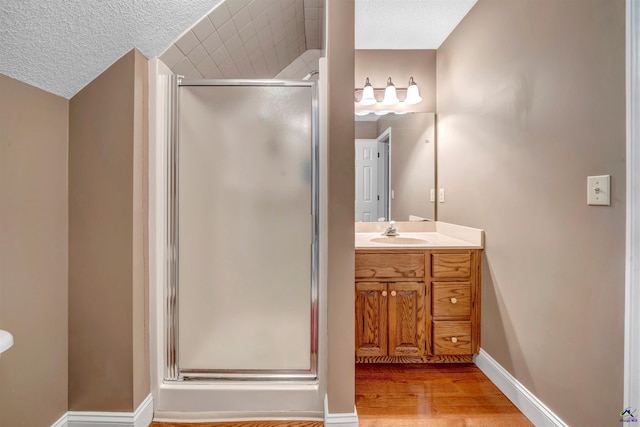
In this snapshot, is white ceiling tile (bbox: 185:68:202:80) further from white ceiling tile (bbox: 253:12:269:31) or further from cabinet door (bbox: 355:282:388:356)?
cabinet door (bbox: 355:282:388:356)

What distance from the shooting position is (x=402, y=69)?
277 centimetres

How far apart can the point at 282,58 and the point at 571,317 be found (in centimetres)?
279

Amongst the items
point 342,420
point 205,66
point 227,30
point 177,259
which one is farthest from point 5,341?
point 227,30

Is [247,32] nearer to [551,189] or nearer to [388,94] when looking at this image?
[388,94]

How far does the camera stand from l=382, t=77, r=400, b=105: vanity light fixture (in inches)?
105

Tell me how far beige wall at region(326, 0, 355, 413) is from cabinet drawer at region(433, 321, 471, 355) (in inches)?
34.5

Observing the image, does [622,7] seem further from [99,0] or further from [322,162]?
[99,0]

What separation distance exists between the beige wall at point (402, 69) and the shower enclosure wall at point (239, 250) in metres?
1.28

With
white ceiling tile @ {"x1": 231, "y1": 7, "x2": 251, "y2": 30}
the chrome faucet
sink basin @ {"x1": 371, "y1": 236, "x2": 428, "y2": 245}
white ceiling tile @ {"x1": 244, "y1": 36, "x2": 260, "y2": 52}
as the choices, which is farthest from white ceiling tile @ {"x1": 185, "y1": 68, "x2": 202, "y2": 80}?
the chrome faucet

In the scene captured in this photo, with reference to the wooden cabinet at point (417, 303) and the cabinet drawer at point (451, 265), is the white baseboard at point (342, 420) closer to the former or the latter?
the wooden cabinet at point (417, 303)

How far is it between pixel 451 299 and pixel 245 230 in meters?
1.41

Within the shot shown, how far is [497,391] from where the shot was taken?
1.95 m

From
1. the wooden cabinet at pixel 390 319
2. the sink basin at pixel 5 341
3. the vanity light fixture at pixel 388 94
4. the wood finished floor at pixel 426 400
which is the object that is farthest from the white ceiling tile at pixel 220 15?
the wood finished floor at pixel 426 400

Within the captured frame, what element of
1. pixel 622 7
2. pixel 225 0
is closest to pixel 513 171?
pixel 622 7
